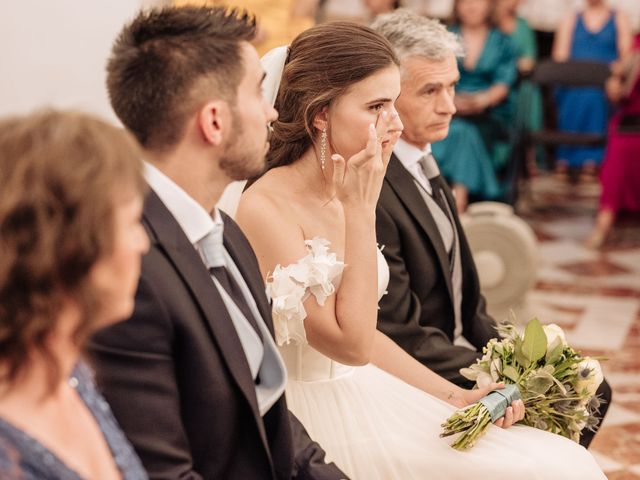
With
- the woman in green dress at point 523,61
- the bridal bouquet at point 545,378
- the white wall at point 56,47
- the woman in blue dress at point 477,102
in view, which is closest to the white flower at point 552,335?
the bridal bouquet at point 545,378

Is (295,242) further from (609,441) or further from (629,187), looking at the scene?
(629,187)

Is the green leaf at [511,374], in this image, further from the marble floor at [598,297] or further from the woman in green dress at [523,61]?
the woman in green dress at [523,61]

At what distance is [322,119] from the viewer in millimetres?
2416

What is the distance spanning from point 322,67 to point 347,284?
53 centimetres

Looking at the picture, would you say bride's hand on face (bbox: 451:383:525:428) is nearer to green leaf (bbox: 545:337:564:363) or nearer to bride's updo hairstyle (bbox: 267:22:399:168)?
green leaf (bbox: 545:337:564:363)

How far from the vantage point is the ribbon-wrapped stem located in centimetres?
219

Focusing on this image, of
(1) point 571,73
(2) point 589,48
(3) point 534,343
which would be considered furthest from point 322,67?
(2) point 589,48

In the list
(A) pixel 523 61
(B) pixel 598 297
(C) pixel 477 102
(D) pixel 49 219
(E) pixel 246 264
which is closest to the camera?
(D) pixel 49 219

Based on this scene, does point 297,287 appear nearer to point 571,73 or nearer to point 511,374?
point 511,374

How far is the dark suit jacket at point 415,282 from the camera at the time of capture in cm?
264

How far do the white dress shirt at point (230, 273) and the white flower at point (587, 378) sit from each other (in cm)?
86

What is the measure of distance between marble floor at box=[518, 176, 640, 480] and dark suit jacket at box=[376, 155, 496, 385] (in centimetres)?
95

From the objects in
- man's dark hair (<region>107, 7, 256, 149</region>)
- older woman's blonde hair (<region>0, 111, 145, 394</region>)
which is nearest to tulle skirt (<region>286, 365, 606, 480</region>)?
man's dark hair (<region>107, 7, 256, 149</region>)

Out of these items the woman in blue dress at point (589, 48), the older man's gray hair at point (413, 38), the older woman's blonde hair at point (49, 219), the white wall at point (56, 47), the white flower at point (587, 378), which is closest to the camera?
the older woman's blonde hair at point (49, 219)
